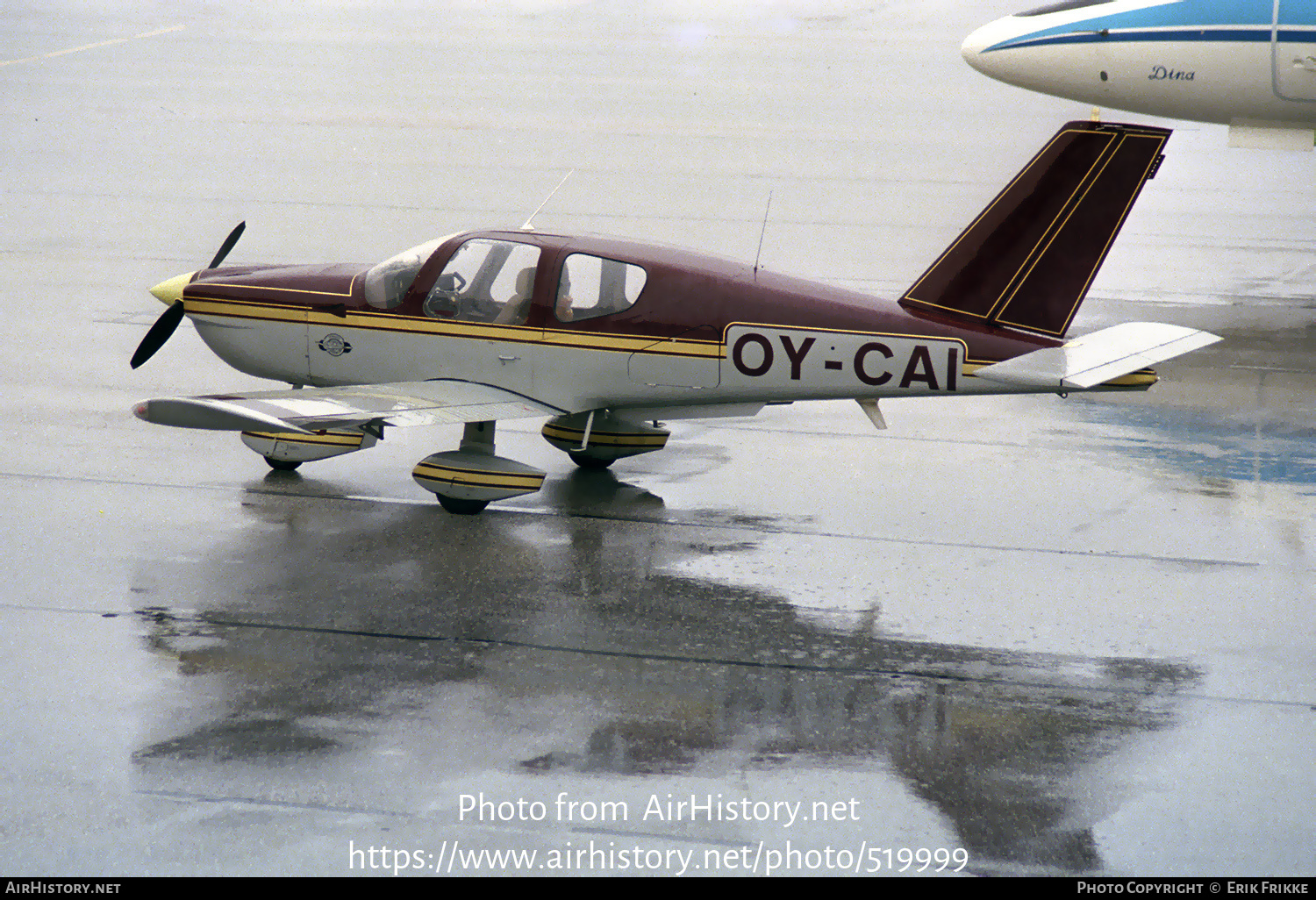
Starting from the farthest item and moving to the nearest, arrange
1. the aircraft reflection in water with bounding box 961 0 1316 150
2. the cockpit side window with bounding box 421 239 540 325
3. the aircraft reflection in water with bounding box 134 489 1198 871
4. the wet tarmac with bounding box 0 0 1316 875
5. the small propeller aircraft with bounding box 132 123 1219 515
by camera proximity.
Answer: the aircraft reflection in water with bounding box 961 0 1316 150
the cockpit side window with bounding box 421 239 540 325
the small propeller aircraft with bounding box 132 123 1219 515
the aircraft reflection in water with bounding box 134 489 1198 871
the wet tarmac with bounding box 0 0 1316 875

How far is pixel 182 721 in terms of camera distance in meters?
7.86

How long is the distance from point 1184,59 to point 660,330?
33.4ft

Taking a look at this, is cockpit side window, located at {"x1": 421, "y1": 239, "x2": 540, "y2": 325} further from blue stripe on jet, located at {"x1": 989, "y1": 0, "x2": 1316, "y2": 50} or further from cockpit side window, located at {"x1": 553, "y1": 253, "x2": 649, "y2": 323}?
blue stripe on jet, located at {"x1": 989, "y1": 0, "x2": 1316, "y2": 50}

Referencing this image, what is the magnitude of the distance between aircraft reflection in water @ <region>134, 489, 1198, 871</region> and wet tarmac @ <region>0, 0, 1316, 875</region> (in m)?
0.03

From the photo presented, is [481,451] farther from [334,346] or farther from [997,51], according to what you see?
[997,51]

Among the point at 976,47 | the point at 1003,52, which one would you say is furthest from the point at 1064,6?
the point at 976,47

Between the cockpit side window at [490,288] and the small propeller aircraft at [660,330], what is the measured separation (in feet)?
0.05

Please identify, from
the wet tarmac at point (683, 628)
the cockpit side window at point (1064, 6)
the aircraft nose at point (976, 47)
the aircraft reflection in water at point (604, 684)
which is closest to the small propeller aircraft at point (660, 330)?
the wet tarmac at point (683, 628)

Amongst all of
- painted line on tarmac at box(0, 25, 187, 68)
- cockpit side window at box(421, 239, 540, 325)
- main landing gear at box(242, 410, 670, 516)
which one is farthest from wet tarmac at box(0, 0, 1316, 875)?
painted line on tarmac at box(0, 25, 187, 68)

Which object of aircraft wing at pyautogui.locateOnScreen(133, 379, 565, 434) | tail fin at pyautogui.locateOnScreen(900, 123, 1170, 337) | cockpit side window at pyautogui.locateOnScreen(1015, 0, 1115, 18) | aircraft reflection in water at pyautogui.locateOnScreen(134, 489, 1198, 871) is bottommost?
aircraft reflection in water at pyautogui.locateOnScreen(134, 489, 1198, 871)

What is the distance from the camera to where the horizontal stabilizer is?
1035 centimetres

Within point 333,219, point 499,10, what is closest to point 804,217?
point 333,219

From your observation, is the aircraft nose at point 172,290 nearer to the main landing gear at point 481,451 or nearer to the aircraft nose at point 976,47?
the main landing gear at point 481,451

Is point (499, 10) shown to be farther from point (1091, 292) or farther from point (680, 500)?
point (680, 500)
